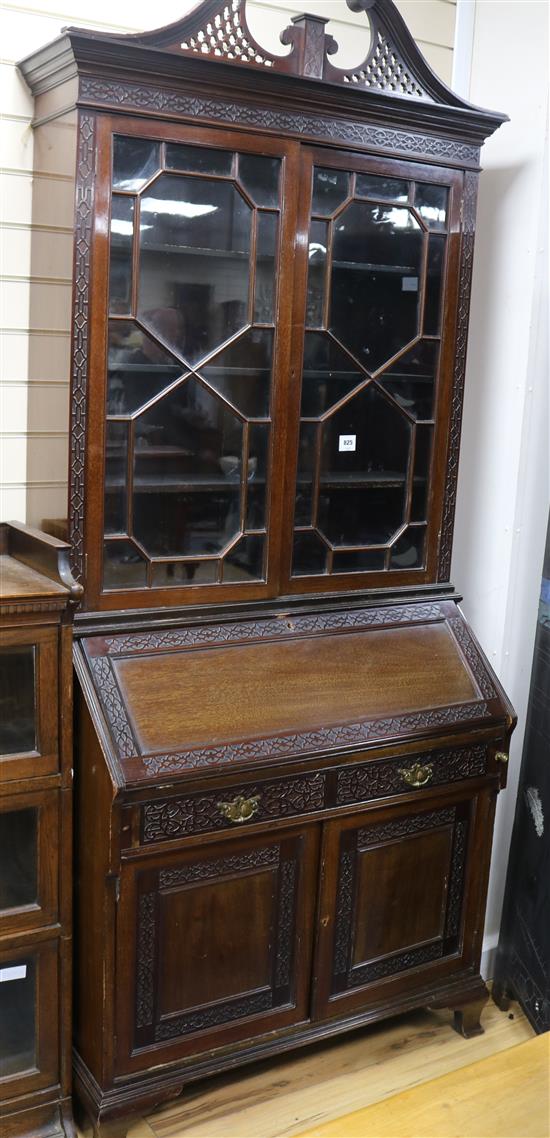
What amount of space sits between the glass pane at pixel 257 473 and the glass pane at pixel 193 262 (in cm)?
21

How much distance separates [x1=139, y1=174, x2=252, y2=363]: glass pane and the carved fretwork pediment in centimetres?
25

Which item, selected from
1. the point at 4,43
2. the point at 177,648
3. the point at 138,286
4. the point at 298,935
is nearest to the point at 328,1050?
the point at 298,935

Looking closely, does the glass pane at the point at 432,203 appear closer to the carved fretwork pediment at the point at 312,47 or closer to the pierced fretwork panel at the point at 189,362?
the carved fretwork pediment at the point at 312,47

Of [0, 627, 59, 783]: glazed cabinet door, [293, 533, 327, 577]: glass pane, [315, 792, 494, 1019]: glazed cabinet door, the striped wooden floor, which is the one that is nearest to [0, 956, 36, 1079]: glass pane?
the striped wooden floor

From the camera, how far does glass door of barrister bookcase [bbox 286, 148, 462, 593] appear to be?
240 cm

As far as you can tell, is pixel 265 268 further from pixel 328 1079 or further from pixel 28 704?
pixel 328 1079

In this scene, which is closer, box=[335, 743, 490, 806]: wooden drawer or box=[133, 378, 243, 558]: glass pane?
box=[133, 378, 243, 558]: glass pane

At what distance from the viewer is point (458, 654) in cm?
264

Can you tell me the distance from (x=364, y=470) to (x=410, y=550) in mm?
243

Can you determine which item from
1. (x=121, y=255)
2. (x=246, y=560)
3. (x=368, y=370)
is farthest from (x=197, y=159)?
(x=246, y=560)

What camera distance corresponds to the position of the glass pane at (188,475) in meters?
2.26

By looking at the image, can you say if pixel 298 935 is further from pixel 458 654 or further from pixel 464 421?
pixel 464 421

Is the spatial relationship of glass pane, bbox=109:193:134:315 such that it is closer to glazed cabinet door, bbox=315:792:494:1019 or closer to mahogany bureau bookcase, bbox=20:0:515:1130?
mahogany bureau bookcase, bbox=20:0:515:1130

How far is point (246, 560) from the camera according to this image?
2.42 m
